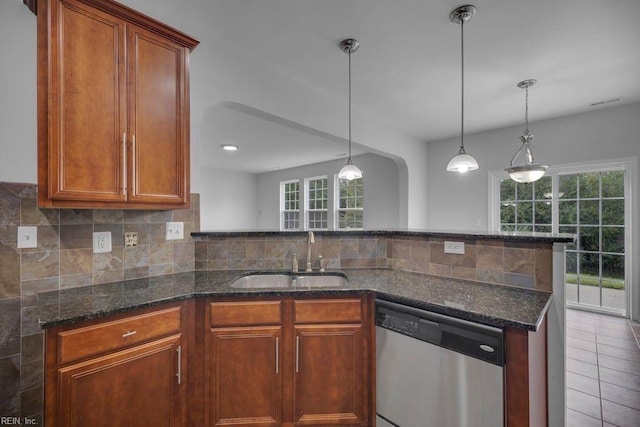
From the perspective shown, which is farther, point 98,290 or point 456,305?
point 98,290

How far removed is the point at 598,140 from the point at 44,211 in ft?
19.0

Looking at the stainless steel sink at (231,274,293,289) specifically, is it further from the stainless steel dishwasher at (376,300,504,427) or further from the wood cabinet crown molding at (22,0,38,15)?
the wood cabinet crown molding at (22,0,38,15)

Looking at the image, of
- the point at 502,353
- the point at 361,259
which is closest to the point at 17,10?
the point at 361,259

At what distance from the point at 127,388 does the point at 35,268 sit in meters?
0.79

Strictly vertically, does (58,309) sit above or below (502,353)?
above

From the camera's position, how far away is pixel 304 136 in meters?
4.93

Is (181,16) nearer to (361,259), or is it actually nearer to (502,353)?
(361,259)

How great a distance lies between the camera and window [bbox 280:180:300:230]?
8180 mm

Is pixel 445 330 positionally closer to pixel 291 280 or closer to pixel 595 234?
pixel 291 280

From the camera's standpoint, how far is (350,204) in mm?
6754

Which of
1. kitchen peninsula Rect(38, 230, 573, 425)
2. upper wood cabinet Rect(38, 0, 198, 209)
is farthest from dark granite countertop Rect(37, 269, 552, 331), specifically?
upper wood cabinet Rect(38, 0, 198, 209)

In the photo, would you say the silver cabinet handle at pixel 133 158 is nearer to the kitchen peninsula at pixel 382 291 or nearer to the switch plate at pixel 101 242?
the switch plate at pixel 101 242

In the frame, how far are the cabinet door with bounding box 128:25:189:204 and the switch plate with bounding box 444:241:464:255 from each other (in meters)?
1.72

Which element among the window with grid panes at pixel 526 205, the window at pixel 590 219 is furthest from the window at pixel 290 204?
the window at pixel 590 219
